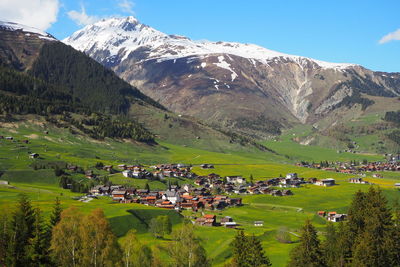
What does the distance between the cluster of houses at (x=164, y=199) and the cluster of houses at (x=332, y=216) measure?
99.5 feet

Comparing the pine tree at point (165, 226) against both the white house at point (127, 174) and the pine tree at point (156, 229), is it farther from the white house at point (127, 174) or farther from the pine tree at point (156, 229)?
the white house at point (127, 174)

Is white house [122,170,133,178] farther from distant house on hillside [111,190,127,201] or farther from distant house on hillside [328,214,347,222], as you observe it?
distant house on hillside [328,214,347,222]

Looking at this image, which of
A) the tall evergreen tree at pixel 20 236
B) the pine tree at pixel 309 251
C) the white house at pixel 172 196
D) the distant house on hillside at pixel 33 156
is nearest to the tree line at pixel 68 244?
the tall evergreen tree at pixel 20 236

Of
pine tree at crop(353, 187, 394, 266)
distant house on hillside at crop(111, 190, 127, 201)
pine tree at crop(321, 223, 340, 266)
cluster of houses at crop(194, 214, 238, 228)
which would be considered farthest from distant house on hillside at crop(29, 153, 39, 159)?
pine tree at crop(353, 187, 394, 266)

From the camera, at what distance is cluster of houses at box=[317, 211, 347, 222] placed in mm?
136375

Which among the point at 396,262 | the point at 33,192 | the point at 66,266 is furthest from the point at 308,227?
the point at 33,192

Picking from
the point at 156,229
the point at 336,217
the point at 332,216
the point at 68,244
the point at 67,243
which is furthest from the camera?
the point at 332,216

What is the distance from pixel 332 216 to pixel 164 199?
2216 inches

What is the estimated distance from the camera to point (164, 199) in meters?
154

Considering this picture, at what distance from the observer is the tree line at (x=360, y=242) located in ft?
204

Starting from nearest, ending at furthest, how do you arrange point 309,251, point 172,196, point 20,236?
point 20,236
point 309,251
point 172,196

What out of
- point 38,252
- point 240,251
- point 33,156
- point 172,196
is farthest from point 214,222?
point 33,156

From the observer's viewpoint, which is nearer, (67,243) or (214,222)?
(67,243)

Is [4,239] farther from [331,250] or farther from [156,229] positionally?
[331,250]
